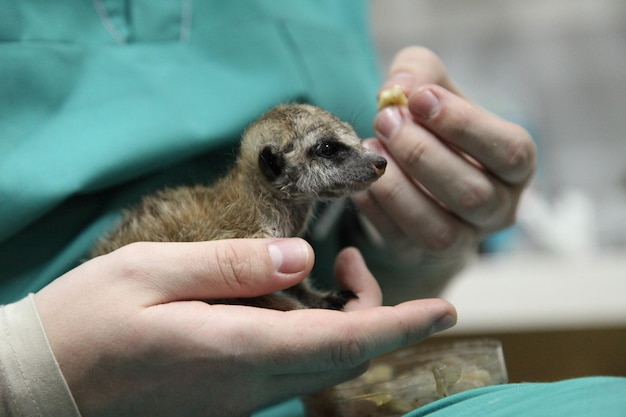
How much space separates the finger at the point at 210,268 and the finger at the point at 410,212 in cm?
31

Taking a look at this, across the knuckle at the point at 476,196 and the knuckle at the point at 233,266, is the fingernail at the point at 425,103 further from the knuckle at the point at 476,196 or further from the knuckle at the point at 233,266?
the knuckle at the point at 233,266

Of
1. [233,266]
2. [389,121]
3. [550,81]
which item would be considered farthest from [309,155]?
[550,81]

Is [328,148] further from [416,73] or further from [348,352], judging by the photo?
[348,352]

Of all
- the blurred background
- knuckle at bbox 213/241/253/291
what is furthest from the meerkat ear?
the blurred background

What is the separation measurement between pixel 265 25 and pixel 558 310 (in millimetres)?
1017

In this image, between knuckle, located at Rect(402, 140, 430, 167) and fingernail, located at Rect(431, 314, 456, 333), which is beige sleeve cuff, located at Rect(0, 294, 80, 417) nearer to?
fingernail, located at Rect(431, 314, 456, 333)

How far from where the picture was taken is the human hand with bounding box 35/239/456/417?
25.4 inches

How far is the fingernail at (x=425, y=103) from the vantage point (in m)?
0.87

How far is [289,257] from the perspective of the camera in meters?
0.69

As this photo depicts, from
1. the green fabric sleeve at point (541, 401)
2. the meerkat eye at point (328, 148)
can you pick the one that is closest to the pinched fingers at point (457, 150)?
the meerkat eye at point (328, 148)

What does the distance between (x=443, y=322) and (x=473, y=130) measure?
0.32 meters

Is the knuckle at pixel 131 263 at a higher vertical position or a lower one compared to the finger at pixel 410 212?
lower

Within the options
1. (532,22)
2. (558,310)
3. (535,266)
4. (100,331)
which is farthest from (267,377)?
(532,22)

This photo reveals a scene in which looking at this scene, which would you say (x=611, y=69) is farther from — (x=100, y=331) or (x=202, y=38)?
(x=100, y=331)
